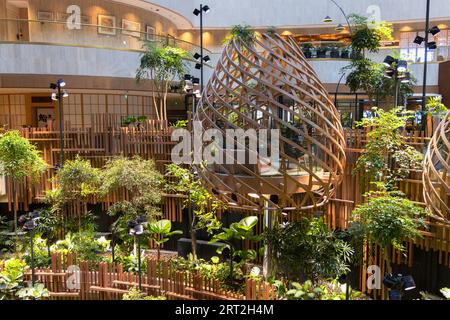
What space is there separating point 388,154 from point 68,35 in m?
9.42

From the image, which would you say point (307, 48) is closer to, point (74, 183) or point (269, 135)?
point (74, 183)

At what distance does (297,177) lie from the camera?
175 inches

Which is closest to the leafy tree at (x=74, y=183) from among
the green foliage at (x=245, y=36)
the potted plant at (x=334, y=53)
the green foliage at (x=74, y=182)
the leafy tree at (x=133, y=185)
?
the green foliage at (x=74, y=182)

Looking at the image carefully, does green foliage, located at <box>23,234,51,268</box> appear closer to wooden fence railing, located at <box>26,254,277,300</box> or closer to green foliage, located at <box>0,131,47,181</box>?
wooden fence railing, located at <box>26,254,277,300</box>

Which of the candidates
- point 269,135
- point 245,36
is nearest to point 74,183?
point 245,36

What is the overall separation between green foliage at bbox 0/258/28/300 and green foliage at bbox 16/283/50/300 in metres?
0.19

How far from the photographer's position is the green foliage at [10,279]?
5.61 metres

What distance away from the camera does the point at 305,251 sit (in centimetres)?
514

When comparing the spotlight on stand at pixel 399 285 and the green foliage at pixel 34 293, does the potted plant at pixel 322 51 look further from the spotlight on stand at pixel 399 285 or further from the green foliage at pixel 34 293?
the green foliage at pixel 34 293

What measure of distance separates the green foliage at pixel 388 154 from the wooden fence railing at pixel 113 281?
2649mm

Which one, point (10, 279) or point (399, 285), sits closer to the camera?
point (399, 285)

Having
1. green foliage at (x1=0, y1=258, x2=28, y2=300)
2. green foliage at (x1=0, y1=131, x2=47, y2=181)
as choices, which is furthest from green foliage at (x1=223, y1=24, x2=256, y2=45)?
green foliage at (x1=0, y1=258, x2=28, y2=300)
